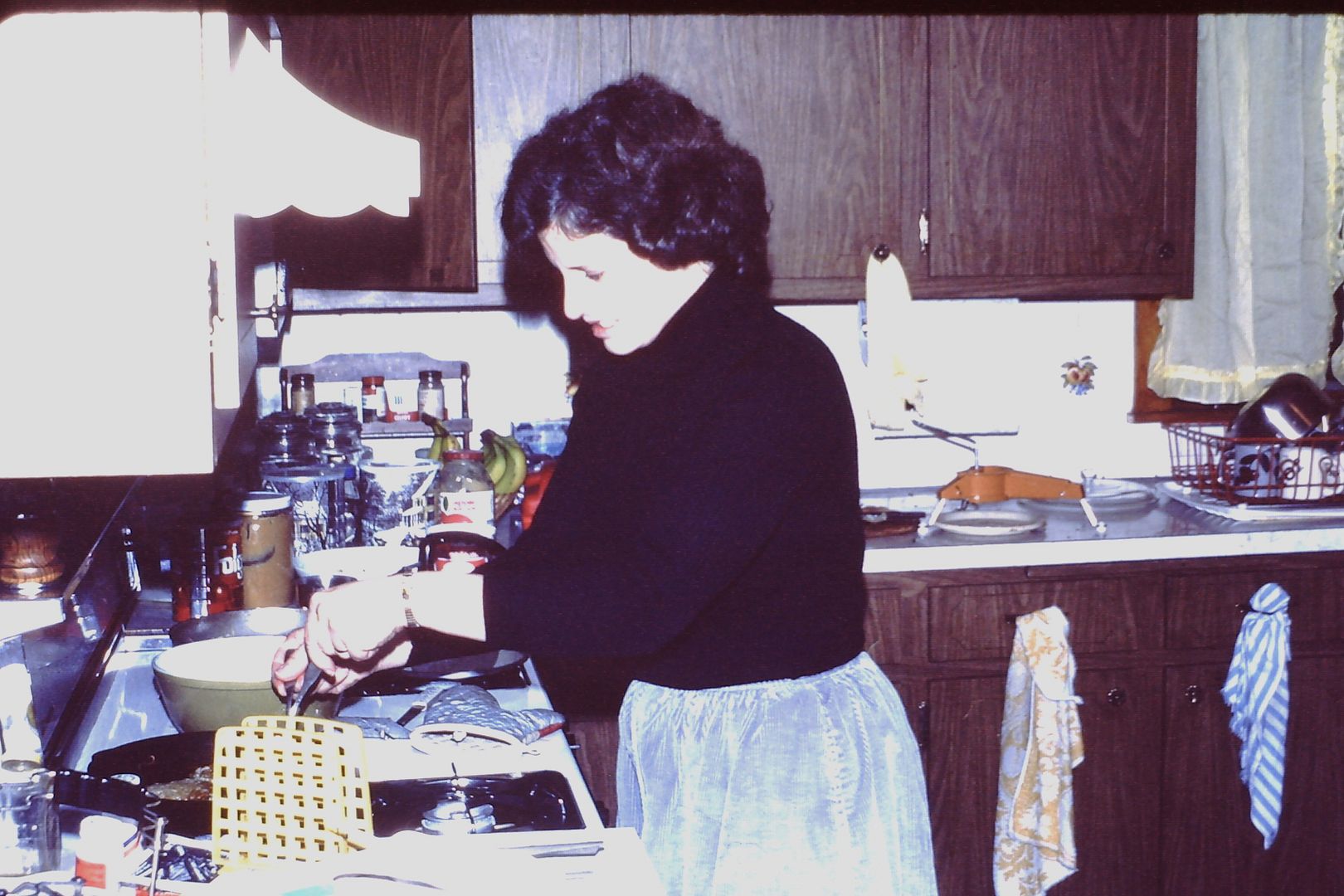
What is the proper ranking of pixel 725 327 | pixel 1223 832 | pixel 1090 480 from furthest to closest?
pixel 1090 480 → pixel 1223 832 → pixel 725 327

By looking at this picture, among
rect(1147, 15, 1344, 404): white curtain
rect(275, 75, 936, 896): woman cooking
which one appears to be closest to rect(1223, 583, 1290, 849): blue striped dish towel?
rect(1147, 15, 1344, 404): white curtain

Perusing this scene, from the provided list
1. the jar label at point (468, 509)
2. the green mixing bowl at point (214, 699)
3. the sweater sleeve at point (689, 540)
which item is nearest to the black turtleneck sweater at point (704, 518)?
the sweater sleeve at point (689, 540)

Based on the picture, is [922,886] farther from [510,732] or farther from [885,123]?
[885,123]

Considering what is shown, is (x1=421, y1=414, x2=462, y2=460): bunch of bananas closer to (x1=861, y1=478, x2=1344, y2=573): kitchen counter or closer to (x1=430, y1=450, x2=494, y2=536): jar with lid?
(x1=430, y1=450, x2=494, y2=536): jar with lid

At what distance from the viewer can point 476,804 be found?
4.15 feet

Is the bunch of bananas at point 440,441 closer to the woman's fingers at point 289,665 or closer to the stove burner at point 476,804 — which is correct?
the woman's fingers at point 289,665

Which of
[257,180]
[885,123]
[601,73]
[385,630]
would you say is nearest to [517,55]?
[601,73]

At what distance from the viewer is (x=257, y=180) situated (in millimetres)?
1376

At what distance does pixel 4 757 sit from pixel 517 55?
78.3 inches

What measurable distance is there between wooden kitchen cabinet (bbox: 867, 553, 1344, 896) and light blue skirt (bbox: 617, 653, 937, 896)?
3.59ft

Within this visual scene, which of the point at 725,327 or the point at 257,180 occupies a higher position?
the point at 257,180

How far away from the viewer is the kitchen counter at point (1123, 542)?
8.85 ft

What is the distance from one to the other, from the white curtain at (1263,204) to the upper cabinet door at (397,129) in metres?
1.67

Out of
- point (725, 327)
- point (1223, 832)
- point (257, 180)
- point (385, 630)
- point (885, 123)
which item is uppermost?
point (885, 123)
